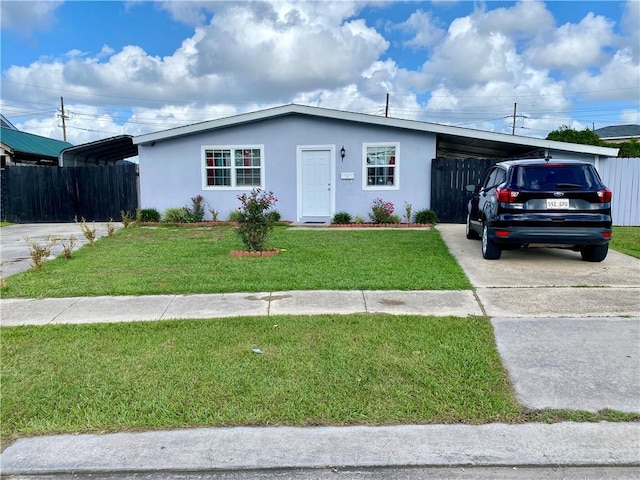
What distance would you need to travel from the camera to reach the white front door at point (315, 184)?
14.5m

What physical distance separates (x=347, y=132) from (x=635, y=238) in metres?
8.09

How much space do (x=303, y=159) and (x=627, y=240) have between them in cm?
893

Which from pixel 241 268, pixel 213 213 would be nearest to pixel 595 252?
pixel 241 268

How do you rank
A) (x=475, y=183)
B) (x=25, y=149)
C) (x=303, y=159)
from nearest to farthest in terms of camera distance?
(x=475, y=183), (x=303, y=159), (x=25, y=149)

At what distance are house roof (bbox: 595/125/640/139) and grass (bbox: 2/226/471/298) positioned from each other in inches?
2076

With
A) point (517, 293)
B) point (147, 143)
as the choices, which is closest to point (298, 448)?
point (517, 293)

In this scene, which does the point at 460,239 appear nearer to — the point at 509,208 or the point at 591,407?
the point at 509,208

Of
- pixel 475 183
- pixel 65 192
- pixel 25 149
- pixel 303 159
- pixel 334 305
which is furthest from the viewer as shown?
pixel 25 149

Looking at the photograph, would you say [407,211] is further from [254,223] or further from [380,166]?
[254,223]

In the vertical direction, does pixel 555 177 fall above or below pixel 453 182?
below

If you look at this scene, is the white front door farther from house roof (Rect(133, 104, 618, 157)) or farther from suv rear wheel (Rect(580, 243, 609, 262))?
suv rear wheel (Rect(580, 243, 609, 262))

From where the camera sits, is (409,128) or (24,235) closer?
(24,235)

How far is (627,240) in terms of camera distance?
10.3 metres

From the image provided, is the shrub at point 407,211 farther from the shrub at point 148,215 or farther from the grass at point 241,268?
the shrub at point 148,215
